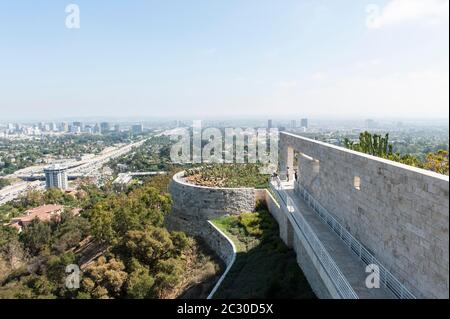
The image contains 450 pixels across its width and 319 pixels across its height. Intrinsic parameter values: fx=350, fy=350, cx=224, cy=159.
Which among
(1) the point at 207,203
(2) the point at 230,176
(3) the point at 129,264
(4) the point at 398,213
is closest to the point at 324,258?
(4) the point at 398,213

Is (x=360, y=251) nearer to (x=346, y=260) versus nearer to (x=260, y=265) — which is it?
(x=346, y=260)

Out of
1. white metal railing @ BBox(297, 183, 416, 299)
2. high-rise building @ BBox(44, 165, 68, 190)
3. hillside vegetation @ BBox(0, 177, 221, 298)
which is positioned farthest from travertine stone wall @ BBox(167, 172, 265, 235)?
high-rise building @ BBox(44, 165, 68, 190)

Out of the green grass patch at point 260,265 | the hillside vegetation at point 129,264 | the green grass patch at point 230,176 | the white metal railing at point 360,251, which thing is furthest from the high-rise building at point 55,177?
the white metal railing at point 360,251

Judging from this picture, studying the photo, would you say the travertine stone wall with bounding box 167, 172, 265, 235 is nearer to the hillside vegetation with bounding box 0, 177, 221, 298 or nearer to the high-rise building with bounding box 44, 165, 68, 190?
the hillside vegetation with bounding box 0, 177, 221, 298

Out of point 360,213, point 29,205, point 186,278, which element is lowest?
point 29,205
